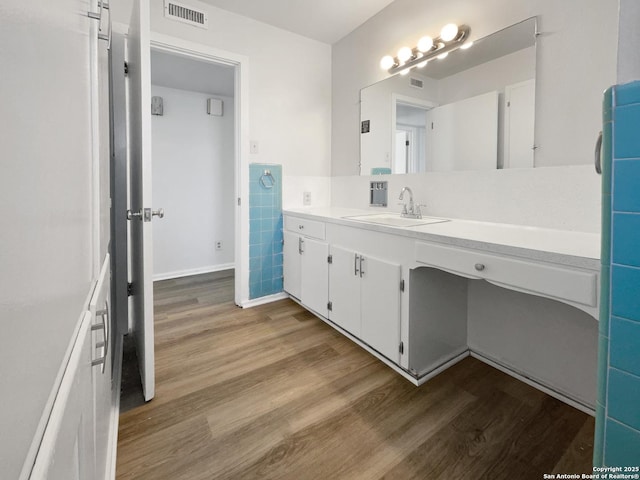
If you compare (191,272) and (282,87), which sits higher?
(282,87)

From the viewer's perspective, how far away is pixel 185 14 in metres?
2.33

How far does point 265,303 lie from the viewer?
2.90 metres

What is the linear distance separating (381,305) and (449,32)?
1.73 m

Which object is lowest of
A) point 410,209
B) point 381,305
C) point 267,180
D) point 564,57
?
point 381,305

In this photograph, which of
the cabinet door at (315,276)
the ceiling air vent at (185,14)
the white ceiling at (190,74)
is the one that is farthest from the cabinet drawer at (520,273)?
the white ceiling at (190,74)

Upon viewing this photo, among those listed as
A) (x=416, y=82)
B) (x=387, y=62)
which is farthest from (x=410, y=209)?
(x=387, y=62)

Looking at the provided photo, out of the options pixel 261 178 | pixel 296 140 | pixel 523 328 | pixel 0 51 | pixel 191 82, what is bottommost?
pixel 523 328

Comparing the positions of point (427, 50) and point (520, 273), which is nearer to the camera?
→ point (520, 273)

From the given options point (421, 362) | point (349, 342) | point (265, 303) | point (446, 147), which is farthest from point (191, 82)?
point (421, 362)

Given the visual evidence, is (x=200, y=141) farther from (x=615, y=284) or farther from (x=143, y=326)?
(x=615, y=284)

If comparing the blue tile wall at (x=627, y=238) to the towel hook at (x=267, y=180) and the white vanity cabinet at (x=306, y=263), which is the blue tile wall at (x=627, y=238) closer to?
the white vanity cabinet at (x=306, y=263)

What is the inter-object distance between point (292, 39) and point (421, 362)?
2881 millimetres

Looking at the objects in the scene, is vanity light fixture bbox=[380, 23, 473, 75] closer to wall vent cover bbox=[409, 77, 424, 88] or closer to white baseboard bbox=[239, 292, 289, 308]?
wall vent cover bbox=[409, 77, 424, 88]

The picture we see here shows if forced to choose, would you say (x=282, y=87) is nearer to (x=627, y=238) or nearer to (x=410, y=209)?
(x=410, y=209)
